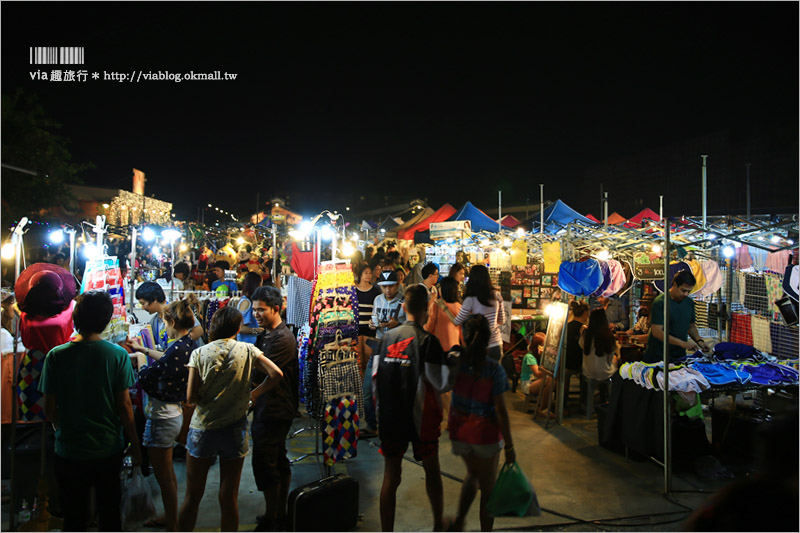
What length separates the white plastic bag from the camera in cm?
338

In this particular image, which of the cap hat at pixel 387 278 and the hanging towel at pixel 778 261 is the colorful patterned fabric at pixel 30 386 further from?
the hanging towel at pixel 778 261

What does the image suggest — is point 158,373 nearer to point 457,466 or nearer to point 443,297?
point 457,466

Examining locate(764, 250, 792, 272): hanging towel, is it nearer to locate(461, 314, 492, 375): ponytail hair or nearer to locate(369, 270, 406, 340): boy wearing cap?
locate(369, 270, 406, 340): boy wearing cap

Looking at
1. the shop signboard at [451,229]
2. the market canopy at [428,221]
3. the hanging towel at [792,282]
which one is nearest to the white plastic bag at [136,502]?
the hanging towel at [792,282]

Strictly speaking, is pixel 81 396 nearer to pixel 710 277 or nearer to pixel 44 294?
pixel 44 294

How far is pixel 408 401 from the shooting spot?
126 inches

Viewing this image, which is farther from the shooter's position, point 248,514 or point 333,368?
point 333,368

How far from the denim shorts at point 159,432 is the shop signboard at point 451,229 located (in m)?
8.23

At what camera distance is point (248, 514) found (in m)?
3.71

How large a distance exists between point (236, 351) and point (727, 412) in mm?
5104

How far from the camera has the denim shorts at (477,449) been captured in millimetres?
3072

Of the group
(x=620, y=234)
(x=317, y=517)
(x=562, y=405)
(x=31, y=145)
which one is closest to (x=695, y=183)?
(x=620, y=234)

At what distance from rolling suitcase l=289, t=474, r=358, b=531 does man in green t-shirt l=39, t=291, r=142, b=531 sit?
1.07m

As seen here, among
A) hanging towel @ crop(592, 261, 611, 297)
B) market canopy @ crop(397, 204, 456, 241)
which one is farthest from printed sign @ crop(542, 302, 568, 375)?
market canopy @ crop(397, 204, 456, 241)
